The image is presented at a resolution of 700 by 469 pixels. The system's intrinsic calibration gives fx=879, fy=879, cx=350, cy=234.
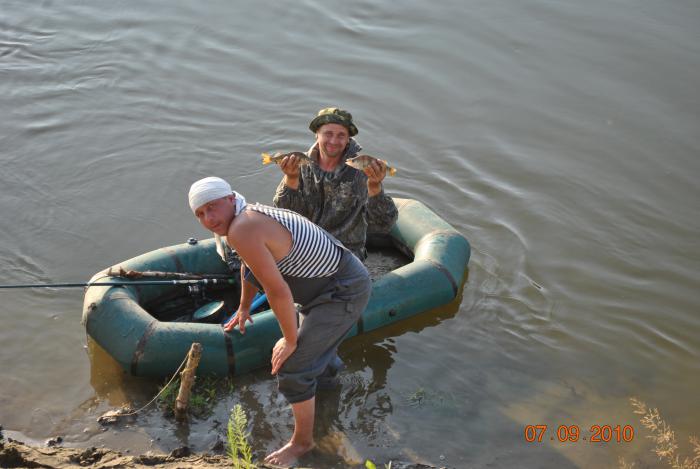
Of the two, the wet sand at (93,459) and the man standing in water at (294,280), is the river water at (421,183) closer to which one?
the wet sand at (93,459)

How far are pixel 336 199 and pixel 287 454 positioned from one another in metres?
1.94

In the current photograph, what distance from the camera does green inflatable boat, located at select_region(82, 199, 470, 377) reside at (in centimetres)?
602

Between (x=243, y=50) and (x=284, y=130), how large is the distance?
6.98ft

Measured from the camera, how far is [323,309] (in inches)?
196

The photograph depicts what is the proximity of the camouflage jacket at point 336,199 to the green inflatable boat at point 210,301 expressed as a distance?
19.3 inches

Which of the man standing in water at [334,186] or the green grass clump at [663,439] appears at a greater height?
the man standing in water at [334,186]

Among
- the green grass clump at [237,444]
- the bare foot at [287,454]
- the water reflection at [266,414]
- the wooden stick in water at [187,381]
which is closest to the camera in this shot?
the green grass clump at [237,444]

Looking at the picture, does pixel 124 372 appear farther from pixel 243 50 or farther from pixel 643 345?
pixel 243 50

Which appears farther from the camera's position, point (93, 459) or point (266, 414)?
point (266, 414)

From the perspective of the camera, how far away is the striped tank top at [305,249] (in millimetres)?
4629

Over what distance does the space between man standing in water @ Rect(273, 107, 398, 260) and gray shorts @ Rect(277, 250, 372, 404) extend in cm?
139

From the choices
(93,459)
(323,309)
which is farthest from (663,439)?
(93,459)
